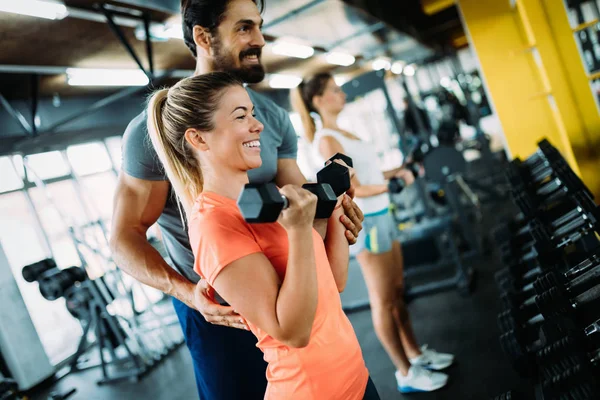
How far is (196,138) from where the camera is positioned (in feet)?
3.62

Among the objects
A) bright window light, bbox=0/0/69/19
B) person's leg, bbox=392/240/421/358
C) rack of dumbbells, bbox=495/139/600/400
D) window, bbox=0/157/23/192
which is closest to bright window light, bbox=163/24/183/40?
bright window light, bbox=0/0/69/19

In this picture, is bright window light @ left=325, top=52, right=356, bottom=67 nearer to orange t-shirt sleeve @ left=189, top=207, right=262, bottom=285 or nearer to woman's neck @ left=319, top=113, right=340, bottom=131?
woman's neck @ left=319, top=113, right=340, bottom=131

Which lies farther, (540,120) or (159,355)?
(159,355)

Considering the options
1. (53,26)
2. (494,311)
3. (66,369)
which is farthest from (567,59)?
(66,369)

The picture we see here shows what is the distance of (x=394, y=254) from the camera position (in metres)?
2.52

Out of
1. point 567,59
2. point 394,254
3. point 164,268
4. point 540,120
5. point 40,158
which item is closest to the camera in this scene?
point 164,268

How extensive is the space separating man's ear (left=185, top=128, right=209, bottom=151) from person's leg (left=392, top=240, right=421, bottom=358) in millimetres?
1598

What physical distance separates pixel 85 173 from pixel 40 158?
2.56ft

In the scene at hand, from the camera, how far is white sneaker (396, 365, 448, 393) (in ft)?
8.71

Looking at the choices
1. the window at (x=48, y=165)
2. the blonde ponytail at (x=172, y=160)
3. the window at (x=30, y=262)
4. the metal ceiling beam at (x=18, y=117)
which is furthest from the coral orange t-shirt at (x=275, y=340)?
the window at (x=48, y=165)

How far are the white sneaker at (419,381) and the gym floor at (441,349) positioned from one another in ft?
0.13

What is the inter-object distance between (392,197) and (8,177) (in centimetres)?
486

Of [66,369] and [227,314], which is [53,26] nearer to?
[66,369]

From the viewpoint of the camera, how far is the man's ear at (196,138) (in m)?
1.10
